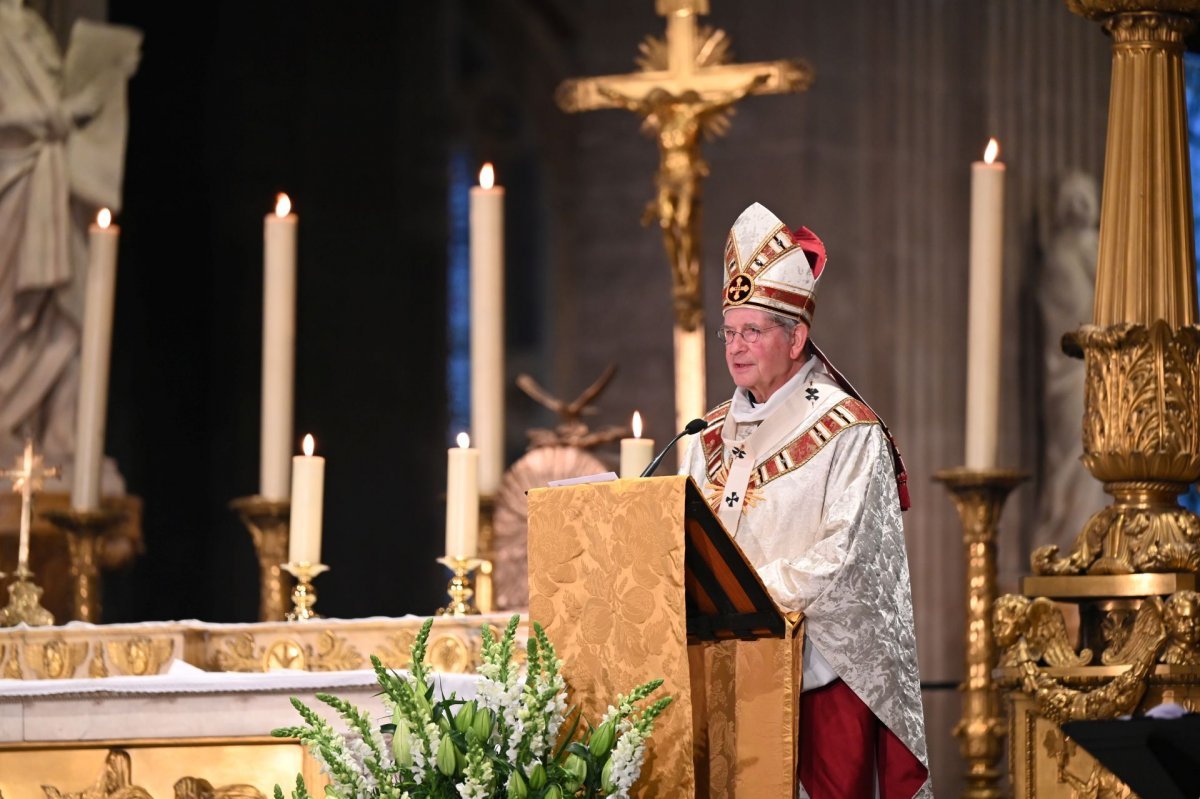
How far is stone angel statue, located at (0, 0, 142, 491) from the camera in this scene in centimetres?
704

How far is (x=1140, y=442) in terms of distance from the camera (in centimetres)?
538

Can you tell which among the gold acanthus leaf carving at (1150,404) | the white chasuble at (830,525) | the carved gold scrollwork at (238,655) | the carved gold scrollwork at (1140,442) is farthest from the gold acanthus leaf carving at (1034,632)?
the carved gold scrollwork at (238,655)

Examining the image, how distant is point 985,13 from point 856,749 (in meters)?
3.87

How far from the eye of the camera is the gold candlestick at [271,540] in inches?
228

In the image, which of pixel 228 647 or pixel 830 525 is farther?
pixel 228 647

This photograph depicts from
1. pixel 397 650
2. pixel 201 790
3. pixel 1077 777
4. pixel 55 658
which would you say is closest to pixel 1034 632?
pixel 1077 777

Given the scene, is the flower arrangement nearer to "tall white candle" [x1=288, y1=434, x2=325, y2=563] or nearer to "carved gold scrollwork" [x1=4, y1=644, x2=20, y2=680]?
"tall white candle" [x1=288, y1=434, x2=325, y2=563]

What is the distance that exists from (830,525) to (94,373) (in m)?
2.52

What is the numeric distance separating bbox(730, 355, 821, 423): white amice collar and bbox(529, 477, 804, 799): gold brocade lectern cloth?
52 cm

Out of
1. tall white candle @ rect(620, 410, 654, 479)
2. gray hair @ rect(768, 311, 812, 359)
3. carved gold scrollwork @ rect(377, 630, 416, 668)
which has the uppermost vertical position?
gray hair @ rect(768, 311, 812, 359)

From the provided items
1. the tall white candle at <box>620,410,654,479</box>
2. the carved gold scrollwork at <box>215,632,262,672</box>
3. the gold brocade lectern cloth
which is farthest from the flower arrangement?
the tall white candle at <box>620,410,654,479</box>

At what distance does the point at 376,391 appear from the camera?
758 centimetres

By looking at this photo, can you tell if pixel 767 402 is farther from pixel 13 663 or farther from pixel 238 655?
pixel 13 663

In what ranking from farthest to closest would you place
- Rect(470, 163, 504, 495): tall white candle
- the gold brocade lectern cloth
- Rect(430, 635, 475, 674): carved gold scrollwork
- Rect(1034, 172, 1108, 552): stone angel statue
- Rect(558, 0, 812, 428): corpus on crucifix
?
Rect(1034, 172, 1108, 552): stone angel statue
Rect(558, 0, 812, 428): corpus on crucifix
Rect(470, 163, 504, 495): tall white candle
Rect(430, 635, 475, 674): carved gold scrollwork
the gold brocade lectern cloth
